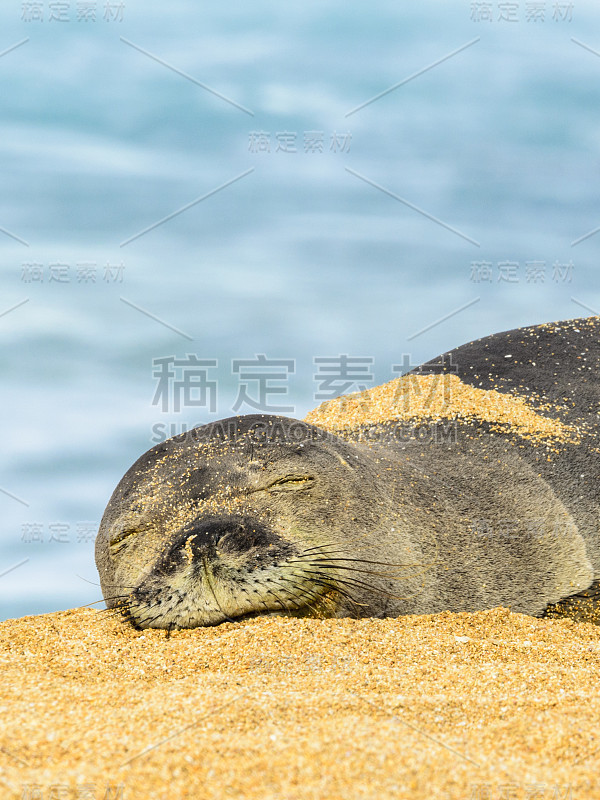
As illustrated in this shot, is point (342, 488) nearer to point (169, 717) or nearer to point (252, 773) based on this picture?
point (169, 717)

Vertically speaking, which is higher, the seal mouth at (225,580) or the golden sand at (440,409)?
the golden sand at (440,409)

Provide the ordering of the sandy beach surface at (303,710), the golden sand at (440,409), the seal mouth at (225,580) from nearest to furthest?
the sandy beach surface at (303,710)
the seal mouth at (225,580)
the golden sand at (440,409)

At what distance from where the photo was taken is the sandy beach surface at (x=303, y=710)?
218 centimetres

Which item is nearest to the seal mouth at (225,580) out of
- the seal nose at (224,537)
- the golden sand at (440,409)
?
the seal nose at (224,537)

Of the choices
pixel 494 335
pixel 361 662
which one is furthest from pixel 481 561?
pixel 494 335

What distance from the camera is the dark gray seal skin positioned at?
4.06 metres

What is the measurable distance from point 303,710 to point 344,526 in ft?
5.35

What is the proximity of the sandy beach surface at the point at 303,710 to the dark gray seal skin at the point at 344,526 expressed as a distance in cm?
19

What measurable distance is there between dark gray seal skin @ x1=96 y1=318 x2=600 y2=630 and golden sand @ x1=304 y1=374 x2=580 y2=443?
209mm

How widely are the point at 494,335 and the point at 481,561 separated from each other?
320cm

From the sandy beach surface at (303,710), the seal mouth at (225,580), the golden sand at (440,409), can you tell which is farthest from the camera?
the golden sand at (440,409)

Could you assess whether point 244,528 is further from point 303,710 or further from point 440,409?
point 440,409

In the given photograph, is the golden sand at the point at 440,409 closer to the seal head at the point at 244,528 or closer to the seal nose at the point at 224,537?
the seal head at the point at 244,528

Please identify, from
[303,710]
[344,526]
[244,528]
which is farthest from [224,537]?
[303,710]
